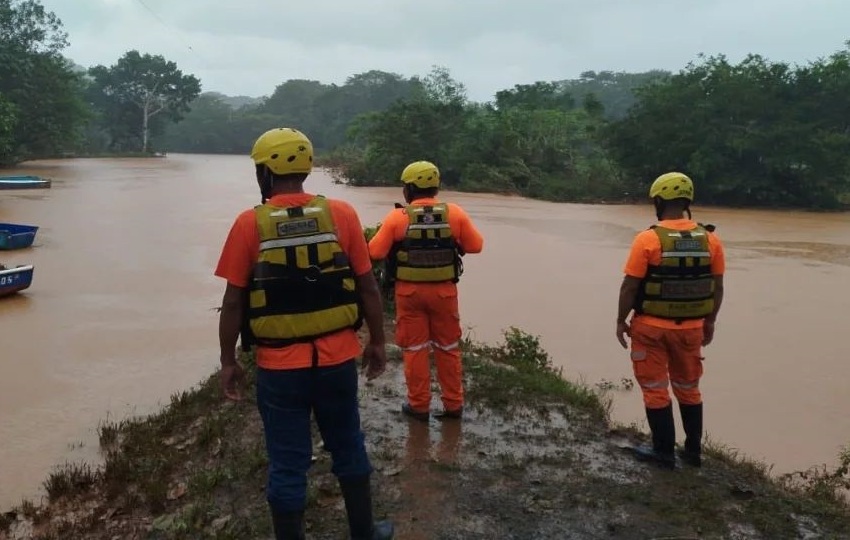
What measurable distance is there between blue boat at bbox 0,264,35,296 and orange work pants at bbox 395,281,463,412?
8.29m

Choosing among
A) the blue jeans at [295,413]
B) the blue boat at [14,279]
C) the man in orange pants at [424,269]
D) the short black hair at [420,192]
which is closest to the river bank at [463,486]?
the man in orange pants at [424,269]

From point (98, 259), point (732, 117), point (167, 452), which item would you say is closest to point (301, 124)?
point (732, 117)

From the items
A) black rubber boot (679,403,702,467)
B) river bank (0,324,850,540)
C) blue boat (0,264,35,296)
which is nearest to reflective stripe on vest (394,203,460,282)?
river bank (0,324,850,540)

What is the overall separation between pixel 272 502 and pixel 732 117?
29239mm

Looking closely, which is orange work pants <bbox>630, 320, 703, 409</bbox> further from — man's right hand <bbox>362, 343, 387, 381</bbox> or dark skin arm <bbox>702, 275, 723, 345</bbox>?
man's right hand <bbox>362, 343, 387, 381</bbox>

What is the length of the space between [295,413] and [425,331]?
1.79 m

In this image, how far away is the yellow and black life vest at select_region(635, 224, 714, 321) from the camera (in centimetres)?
393

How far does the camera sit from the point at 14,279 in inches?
421

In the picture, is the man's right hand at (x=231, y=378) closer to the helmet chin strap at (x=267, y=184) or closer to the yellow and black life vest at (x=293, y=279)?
the yellow and black life vest at (x=293, y=279)

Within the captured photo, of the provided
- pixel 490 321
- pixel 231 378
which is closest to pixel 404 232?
pixel 231 378

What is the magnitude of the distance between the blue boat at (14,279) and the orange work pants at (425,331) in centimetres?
829

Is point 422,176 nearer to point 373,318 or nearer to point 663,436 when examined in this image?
point 373,318

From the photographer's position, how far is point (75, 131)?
45.6 meters

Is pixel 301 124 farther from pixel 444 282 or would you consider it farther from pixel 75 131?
pixel 444 282
